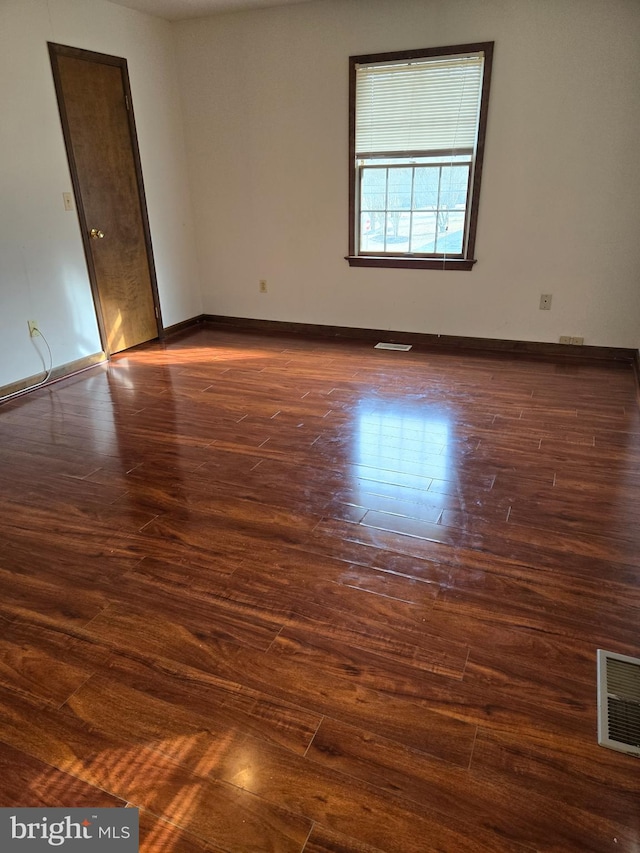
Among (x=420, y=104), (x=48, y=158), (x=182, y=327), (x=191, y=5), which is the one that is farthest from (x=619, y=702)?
(x=191, y=5)

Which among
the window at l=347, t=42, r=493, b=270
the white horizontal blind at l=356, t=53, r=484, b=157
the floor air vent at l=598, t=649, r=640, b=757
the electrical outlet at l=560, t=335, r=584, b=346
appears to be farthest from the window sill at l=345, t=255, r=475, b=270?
the floor air vent at l=598, t=649, r=640, b=757

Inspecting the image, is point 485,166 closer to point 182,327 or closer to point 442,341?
point 442,341

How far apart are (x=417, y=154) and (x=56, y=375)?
318cm

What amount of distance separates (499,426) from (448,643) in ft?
5.71

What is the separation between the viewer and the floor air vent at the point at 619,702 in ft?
4.78

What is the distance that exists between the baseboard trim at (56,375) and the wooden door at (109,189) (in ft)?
0.57

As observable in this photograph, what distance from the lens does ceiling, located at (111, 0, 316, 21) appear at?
4199 mm

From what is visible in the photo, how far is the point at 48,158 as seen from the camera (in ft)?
12.8

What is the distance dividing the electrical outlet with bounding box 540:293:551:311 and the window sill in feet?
1.95

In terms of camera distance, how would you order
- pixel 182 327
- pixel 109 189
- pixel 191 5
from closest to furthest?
pixel 191 5
pixel 109 189
pixel 182 327

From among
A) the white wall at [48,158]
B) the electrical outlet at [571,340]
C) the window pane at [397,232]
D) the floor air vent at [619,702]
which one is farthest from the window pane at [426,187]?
the floor air vent at [619,702]

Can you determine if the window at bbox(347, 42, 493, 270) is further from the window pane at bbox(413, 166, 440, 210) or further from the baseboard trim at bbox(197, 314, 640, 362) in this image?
the baseboard trim at bbox(197, 314, 640, 362)

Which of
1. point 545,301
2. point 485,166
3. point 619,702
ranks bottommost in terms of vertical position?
point 619,702

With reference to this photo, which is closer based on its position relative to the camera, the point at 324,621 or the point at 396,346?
the point at 324,621
